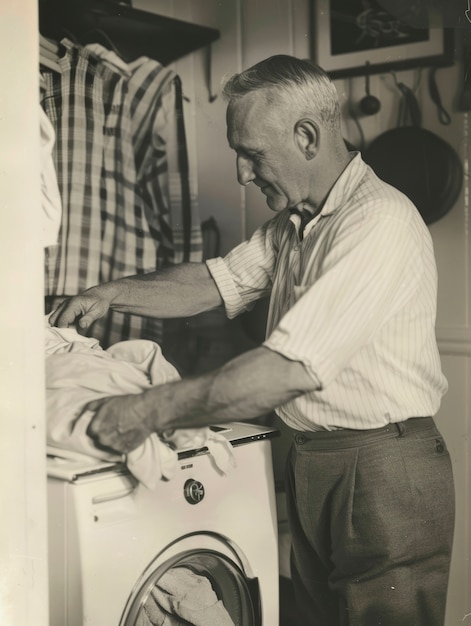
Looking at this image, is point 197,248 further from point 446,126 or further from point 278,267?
point 446,126

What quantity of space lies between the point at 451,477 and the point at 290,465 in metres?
0.36

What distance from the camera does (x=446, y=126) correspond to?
1955mm

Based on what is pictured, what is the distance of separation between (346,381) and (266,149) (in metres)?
0.51

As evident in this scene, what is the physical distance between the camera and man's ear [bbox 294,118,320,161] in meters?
1.56

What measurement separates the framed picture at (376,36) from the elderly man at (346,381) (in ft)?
1.25

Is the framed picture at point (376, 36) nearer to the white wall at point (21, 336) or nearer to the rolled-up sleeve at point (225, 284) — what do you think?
the rolled-up sleeve at point (225, 284)

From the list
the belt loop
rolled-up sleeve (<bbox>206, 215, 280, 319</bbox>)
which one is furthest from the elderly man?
rolled-up sleeve (<bbox>206, 215, 280, 319</bbox>)

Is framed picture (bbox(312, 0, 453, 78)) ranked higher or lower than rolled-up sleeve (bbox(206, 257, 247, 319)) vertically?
higher

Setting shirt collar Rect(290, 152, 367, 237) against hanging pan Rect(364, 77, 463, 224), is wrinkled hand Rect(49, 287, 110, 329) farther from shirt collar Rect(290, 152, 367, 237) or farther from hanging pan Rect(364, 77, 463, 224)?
hanging pan Rect(364, 77, 463, 224)

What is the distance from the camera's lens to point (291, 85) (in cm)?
154

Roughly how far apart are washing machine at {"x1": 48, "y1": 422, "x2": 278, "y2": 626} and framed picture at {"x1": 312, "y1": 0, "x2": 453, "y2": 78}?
97 cm

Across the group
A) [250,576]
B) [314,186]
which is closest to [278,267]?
[314,186]

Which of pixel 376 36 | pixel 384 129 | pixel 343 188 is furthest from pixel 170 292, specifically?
pixel 376 36

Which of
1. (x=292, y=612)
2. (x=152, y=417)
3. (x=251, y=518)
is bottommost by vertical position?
(x=292, y=612)
